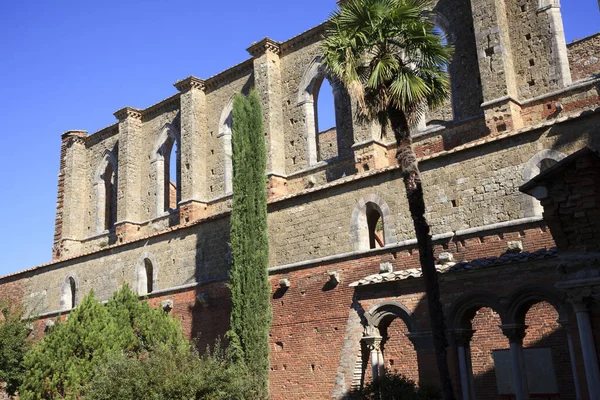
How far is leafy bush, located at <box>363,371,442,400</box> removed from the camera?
38.2 feet

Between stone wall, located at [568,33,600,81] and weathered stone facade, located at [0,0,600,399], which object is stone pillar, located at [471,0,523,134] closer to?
weathered stone facade, located at [0,0,600,399]

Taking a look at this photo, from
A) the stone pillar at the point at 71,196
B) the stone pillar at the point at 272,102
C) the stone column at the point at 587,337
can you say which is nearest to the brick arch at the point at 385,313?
the stone column at the point at 587,337

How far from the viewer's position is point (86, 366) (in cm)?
1634

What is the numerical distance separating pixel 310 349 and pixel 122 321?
Result: 527 cm

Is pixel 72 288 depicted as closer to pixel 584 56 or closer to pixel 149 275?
pixel 149 275

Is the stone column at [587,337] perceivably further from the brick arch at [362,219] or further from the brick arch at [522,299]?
the brick arch at [362,219]

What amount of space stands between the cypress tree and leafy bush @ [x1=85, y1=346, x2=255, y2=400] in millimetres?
2107

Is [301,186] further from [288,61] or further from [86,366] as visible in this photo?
[86,366]

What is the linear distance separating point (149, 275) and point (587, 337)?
17.0m

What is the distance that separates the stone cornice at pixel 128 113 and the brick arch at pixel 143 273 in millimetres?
9887

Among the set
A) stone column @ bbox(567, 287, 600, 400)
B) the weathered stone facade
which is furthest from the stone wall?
stone column @ bbox(567, 287, 600, 400)

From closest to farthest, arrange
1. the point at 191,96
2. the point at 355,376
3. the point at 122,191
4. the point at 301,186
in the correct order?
the point at 355,376 → the point at 301,186 → the point at 191,96 → the point at 122,191

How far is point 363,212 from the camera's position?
54.5ft

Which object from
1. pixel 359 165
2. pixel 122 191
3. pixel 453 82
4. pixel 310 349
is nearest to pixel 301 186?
pixel 359 165
